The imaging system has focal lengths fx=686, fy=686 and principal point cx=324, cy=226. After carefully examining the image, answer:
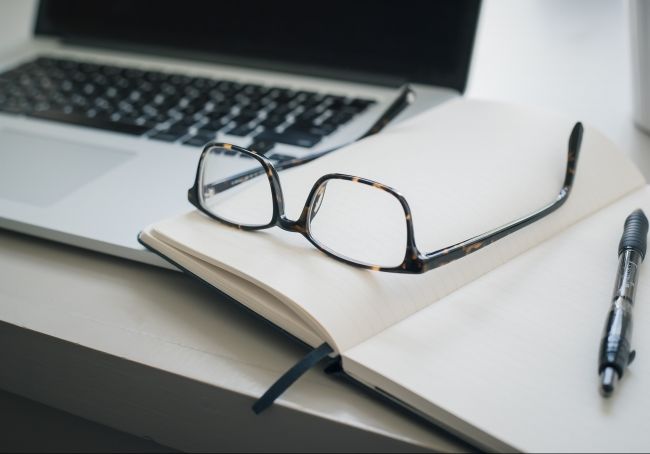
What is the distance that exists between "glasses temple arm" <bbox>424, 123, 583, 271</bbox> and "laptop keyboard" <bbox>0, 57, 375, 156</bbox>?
26 cm

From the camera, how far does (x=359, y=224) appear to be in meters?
0.50

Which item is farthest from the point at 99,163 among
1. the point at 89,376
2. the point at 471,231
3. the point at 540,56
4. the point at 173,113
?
the point at 540,56

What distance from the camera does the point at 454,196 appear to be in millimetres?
530

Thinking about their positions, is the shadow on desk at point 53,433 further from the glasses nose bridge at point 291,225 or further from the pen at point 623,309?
the pen at point 623,309

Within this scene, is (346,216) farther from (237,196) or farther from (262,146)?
(262,146)

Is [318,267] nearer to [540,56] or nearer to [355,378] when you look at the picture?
[355,378]

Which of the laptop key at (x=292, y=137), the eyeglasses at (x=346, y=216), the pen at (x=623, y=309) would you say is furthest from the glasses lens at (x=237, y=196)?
the pen at (x=623, y=309)

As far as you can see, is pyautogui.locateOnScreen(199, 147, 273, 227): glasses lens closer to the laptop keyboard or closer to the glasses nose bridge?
the glasses nose bridge

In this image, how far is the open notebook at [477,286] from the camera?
0.38 meters

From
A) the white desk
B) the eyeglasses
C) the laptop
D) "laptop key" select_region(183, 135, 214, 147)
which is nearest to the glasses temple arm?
the eyeglasses

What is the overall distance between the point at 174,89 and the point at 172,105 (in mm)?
56

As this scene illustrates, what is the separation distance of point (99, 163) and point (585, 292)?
1.56 feet

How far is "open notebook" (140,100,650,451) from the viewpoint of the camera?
0.38 meters

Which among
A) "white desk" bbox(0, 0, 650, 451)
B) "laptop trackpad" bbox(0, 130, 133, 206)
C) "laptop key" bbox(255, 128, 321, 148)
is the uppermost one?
"laptop key" bbox(255, 128, 321, 148)
